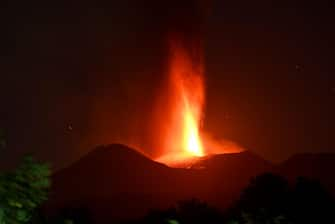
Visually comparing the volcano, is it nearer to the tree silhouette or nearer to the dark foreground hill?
the dark foreground hill

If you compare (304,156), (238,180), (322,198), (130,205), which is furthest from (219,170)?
(322,198)

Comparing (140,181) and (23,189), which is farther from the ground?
(140,181)

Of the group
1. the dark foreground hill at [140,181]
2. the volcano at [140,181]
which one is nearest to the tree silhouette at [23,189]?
the dark foreground hill at [140,181]

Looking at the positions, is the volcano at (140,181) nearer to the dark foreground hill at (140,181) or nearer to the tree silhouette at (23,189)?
the dark foreground hill at (140,181)

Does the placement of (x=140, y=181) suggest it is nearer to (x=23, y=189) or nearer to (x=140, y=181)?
(x=140, y=181)

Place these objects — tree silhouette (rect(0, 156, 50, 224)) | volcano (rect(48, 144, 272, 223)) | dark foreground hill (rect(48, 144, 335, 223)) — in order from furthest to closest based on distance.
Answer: volcano (rect(48, 144, 272, 223)) < dark foreground hill (rect(48, 144, 335, 223)) < tree silhouette (rect(0, 156, 50, 224))

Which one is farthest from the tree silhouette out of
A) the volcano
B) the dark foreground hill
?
the volcano

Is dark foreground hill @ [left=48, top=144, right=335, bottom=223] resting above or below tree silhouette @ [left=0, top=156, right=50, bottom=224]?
above

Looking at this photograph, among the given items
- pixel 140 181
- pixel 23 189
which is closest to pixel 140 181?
pixel 140 181

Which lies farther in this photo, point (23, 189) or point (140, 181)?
point (140, 181)
